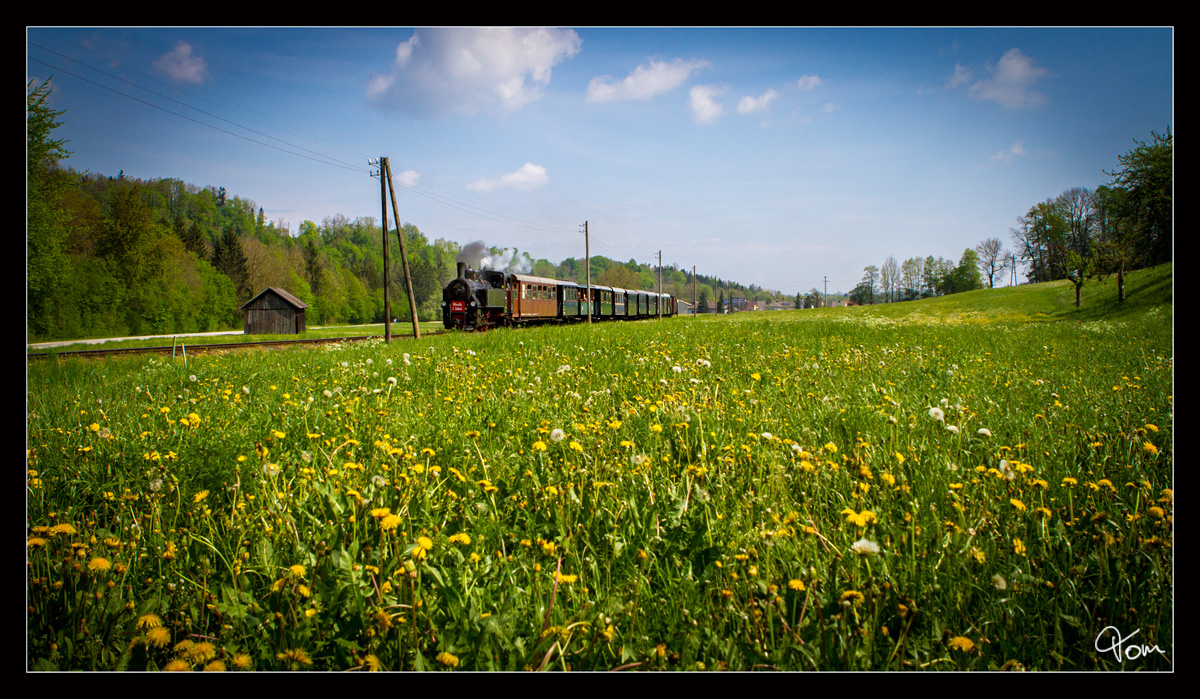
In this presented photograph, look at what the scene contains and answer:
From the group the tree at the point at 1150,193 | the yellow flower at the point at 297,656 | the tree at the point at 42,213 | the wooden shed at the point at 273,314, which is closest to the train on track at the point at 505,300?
the wooden shed at the point at 273,314

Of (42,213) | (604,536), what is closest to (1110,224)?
(604,536)

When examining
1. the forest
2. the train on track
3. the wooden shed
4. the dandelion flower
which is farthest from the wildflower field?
the train on track

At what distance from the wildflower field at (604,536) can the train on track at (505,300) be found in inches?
919

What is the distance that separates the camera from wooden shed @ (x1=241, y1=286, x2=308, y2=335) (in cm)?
2283

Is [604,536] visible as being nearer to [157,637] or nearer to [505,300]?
[157,637]

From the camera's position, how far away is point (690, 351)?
8.18 metres

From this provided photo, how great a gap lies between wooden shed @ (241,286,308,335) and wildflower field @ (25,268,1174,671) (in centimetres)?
2226

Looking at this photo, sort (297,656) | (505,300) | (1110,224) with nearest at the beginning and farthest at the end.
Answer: (297,656)
(1110,224)
(505,300)

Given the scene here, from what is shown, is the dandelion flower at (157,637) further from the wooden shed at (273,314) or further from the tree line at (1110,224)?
the wooden shed at (273,314)

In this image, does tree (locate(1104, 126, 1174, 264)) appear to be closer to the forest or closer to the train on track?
the forest

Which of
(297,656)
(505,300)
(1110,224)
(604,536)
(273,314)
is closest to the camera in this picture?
(297,656)

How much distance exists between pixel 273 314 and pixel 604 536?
2724cm

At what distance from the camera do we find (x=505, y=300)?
28.7 m
